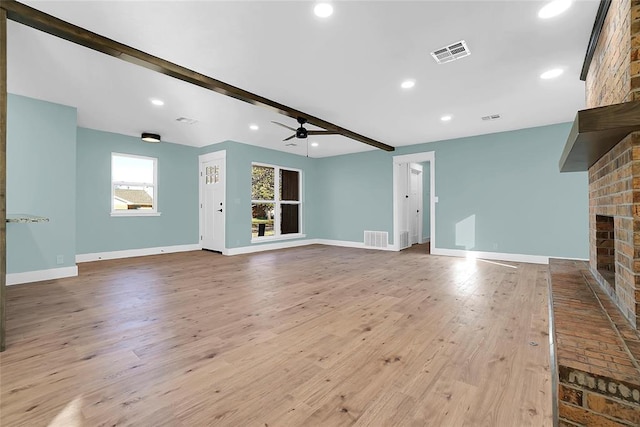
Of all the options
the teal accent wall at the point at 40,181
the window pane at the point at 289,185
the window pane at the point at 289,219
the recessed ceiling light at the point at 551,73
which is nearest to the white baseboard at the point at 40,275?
the teal accent wall at the point at 40,181

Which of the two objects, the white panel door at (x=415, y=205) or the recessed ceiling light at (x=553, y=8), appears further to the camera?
the white panel door at (x=415, y=205)

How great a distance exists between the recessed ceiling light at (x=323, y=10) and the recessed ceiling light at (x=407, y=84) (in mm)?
1537

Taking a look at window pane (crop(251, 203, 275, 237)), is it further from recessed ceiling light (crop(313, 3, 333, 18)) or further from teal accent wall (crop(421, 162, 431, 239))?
recessed ceiling light (crop(313, 3, 333, 18))

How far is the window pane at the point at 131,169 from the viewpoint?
5.88 meters

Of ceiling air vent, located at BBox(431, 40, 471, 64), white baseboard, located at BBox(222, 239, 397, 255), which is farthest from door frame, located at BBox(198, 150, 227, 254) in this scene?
ceiling air vent, located at BBox(431, 40, 471, 64)

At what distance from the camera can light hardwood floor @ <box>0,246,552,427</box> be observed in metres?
1.42

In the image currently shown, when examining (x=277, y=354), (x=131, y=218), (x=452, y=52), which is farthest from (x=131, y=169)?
(x=452, y=52)

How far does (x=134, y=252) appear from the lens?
609cm

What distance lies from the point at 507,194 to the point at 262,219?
18.2ft

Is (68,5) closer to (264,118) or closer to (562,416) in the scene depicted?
(264,118)

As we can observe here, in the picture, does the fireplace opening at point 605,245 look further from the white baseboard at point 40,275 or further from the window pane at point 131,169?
the window pane at point 131,169

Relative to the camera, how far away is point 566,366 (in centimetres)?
102

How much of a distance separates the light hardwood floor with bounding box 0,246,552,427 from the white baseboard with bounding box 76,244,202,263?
1.73 m

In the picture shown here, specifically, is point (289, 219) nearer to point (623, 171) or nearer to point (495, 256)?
point (495, 256)
